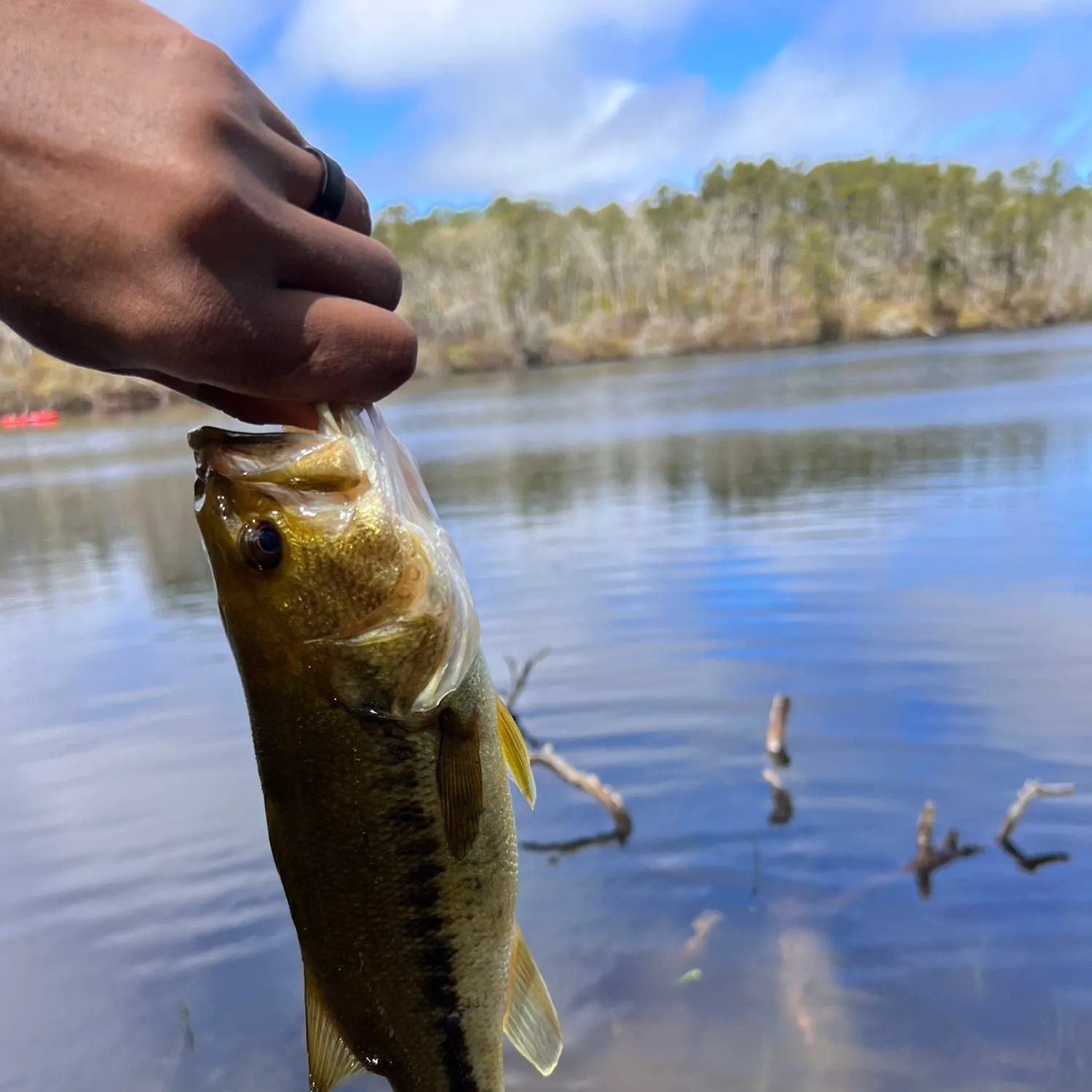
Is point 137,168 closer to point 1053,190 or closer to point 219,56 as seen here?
point 219,56

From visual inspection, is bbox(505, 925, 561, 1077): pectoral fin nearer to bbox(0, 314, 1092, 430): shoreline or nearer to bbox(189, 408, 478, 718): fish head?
bbox(189, 408, 478, 718): fish head

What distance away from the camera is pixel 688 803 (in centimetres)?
647

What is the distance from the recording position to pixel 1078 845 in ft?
18.2

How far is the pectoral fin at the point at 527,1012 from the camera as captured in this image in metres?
2.05

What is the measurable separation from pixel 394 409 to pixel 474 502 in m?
27.6

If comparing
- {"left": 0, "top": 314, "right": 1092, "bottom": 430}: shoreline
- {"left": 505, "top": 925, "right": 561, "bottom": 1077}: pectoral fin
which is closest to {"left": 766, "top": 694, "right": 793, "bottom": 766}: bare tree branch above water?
{"left": 505, "top": 925, "right": 561, "bottom": 1077}: pectoral fin

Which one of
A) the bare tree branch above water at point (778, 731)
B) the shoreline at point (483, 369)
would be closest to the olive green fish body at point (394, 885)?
the bare tree branch above water at point (778, 731)

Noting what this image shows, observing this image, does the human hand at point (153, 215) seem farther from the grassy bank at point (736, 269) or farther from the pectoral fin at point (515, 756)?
the grassy bank at point (736, 269)

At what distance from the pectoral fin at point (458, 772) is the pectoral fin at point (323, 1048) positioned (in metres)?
0.43

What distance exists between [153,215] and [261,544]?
63cm

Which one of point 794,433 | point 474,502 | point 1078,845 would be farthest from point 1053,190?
point 1078,845

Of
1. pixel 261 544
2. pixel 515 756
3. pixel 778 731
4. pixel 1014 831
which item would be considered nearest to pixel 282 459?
pixel 261 544

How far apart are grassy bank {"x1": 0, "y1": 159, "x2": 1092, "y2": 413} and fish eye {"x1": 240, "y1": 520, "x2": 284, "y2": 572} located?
197 feet

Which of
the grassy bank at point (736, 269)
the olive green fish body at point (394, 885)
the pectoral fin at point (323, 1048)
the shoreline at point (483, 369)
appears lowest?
the pectoral fin at point (323, 1048)
